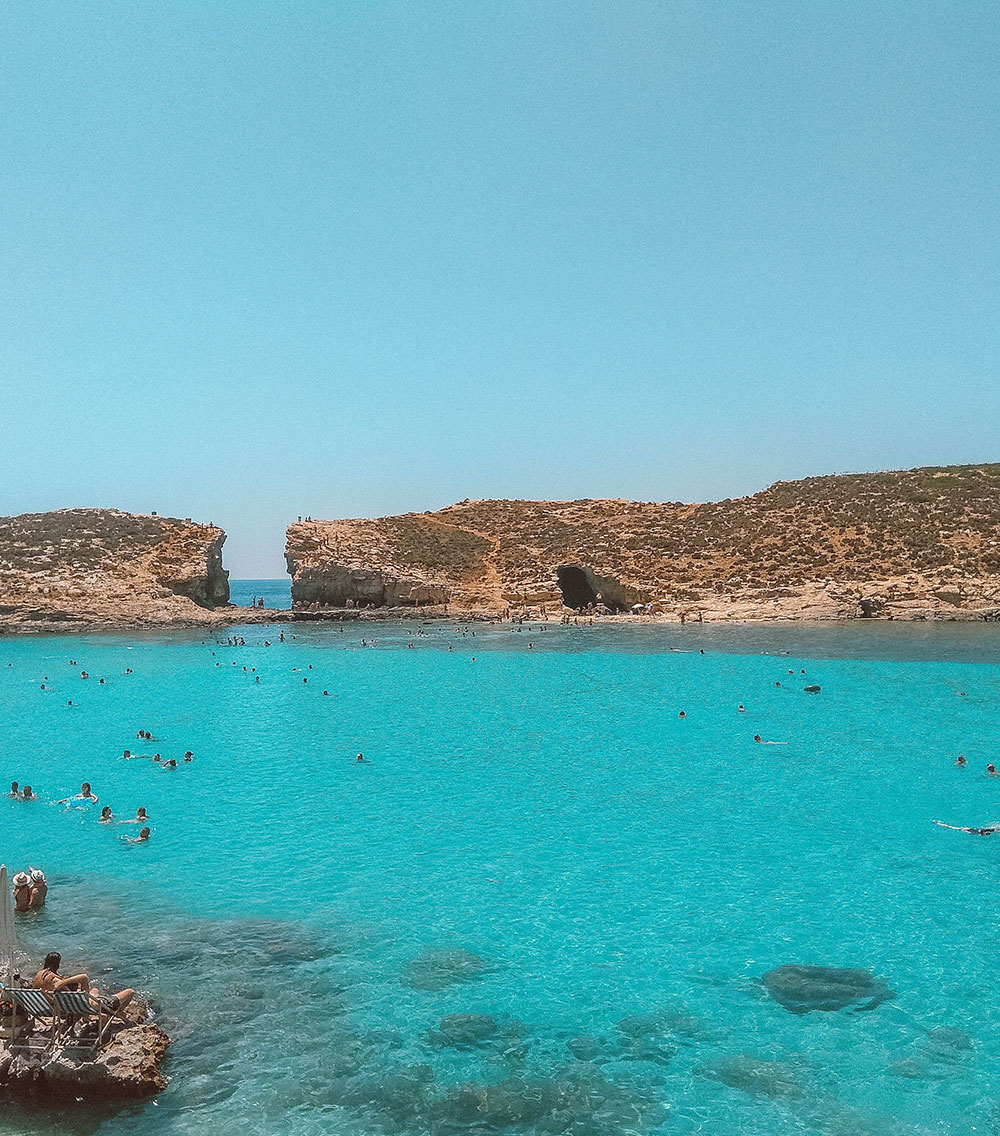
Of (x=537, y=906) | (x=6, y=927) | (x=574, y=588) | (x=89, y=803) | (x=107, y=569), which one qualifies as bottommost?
(x=537, y=906)

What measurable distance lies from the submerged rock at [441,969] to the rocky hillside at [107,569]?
231 feet

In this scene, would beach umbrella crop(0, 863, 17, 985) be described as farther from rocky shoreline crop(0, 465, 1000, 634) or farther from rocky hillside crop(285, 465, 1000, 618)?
rocky hillside crop(285, 465, 1000, 618)

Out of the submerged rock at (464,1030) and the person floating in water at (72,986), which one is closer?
the person floating in water at (72,986)

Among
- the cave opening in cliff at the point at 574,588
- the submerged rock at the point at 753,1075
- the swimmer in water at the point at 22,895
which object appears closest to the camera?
the submerged rock at the point at 753,1075

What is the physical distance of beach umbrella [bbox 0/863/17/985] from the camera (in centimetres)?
1118

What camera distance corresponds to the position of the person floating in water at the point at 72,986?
1105cm

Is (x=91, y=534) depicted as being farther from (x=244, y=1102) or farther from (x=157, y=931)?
(x=244, y=1102)

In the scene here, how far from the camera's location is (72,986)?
11812 millimetres

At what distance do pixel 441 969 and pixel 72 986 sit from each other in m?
5.63

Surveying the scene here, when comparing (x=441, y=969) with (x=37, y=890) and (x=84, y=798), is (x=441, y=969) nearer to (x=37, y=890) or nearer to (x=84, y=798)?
(x=37, y=890)

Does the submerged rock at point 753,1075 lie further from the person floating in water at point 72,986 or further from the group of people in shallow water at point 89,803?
the group of people in shallow water at point 89,803

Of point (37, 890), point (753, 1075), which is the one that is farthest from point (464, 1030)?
point (37, 890)

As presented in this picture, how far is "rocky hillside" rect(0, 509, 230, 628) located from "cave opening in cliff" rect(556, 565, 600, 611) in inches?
1444

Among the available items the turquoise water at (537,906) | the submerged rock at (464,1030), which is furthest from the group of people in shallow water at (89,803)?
the submerged rock at (464,1030)
